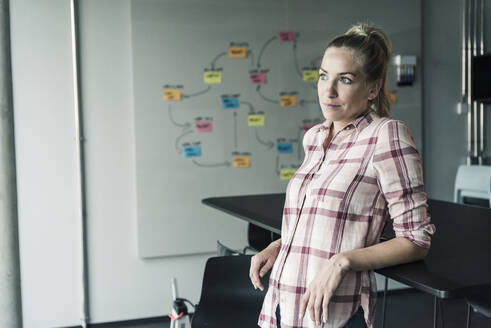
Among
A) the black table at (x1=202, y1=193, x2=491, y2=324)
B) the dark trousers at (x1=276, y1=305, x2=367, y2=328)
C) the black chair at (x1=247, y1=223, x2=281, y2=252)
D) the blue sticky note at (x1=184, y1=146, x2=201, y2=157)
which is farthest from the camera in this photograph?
the blue sticky note at (x1=184, y1=146, x2=201, y2=157)

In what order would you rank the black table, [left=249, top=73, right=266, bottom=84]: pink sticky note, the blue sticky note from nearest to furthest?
the black table < the blue sticky note < [left=249, top=73, right=266, bottom=84]: pink sticky note

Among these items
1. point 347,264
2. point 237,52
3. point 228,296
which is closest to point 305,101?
point 237,52

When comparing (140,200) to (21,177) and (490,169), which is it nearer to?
(21,177)

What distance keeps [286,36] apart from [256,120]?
67 cm

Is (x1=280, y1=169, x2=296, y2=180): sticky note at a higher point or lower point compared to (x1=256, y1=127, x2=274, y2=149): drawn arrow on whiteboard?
lower

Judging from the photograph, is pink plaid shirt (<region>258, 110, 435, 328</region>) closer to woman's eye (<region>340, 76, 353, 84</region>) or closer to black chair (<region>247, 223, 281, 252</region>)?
woman's eye (<region>340, 76, 353, 84</region>)

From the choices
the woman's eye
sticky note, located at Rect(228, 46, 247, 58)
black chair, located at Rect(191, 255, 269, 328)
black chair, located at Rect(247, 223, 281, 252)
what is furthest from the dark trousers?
sticky note, located at Rect(228, 46, 247, 58)

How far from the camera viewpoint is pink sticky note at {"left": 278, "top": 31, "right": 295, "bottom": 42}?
3.84 m

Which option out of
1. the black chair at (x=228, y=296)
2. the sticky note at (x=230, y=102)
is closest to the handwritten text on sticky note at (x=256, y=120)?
the sticky note at (x=230, y=102)

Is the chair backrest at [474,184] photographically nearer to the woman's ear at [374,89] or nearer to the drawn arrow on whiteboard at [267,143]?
the drawn arrow on whiteboard at [267,143]

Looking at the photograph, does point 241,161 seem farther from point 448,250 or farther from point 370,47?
point 370,47

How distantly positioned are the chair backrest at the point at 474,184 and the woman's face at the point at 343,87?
2502 millimetres

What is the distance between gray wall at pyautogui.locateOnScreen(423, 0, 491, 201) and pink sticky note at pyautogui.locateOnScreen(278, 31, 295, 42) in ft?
3.96

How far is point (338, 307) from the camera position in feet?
3.87
